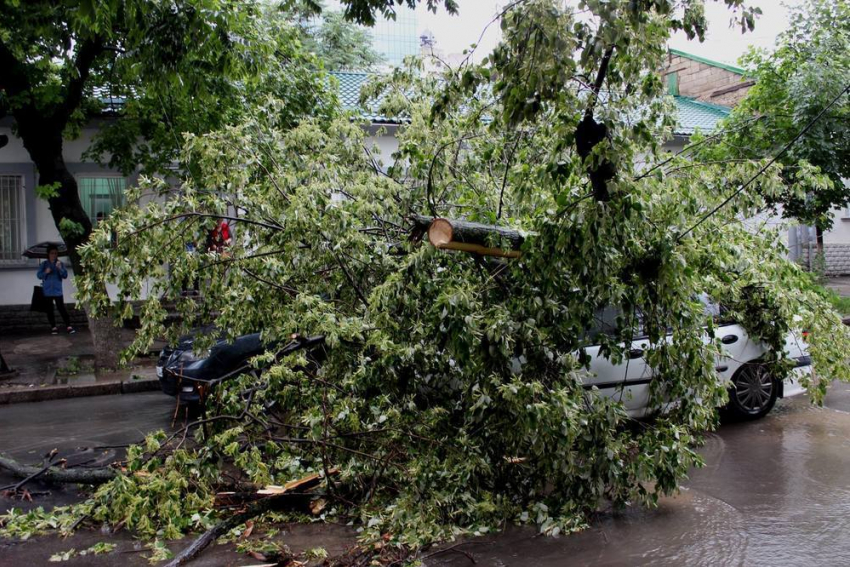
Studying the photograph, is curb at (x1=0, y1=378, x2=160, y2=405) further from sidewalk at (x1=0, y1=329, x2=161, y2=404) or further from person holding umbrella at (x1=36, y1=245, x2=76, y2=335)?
person holding umbrella at (x1=36, y1=245, x2=76, y2=335)

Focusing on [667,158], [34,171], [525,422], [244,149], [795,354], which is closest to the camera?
[525,422]

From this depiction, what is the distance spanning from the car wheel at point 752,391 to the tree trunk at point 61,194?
9.17 metres

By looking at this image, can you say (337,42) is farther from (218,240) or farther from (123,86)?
(218,240)

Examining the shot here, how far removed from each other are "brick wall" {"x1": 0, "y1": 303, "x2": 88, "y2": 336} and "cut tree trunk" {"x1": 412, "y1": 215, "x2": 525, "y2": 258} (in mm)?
12808

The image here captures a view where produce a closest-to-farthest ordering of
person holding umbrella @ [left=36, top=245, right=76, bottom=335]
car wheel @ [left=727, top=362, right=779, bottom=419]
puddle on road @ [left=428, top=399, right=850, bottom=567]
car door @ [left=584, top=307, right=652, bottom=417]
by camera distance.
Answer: puddle on road @ [left=428, top=399, right=850, bottom=567]
car door @ [left=584, top=307, right=652, bottom=417]
car wheel @ [left=727, top=362, right=779, bottom=419]
person holding umbrella @ [left=36, top=245, right=76, bottom=335]

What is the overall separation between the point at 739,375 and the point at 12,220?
1520cm

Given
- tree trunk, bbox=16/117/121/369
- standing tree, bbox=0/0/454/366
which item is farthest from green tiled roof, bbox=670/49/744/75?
tree trunk, bbox=16/117/121/369

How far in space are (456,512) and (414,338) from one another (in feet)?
4.39

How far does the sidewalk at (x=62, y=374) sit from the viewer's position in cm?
1091

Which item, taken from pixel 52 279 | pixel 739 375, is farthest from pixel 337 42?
pixel 739 375

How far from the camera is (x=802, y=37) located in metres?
14.6

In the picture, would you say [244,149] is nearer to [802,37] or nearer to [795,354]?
[795,354]

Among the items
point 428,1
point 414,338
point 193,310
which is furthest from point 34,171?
point 414,338

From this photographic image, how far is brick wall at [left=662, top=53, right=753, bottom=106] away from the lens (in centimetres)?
2544
